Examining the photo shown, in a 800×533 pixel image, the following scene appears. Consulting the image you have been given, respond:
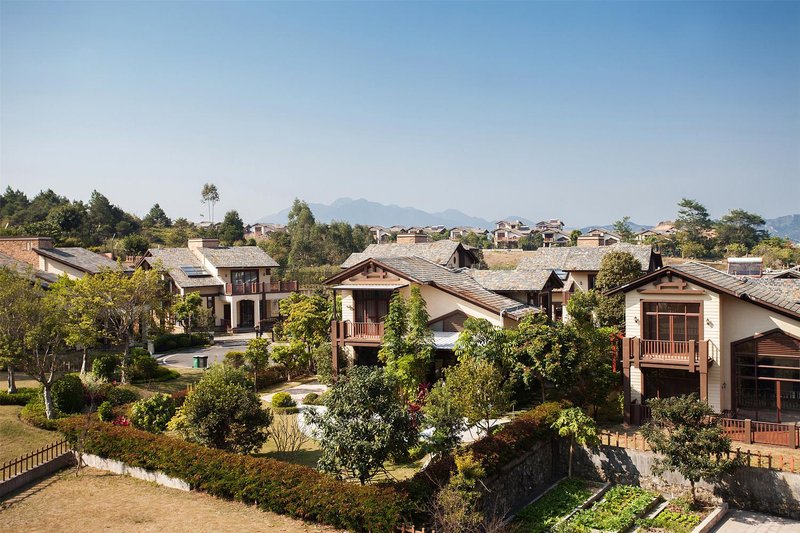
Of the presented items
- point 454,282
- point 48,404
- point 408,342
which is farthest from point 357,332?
point 48,404

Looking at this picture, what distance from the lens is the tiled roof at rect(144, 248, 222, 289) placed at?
52438 millimetres

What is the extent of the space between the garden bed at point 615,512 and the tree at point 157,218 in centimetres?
10809

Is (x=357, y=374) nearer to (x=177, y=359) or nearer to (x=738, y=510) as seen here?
(x=738, y=510)

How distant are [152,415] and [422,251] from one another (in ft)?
92.8

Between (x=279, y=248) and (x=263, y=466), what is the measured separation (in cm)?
Result: 8586

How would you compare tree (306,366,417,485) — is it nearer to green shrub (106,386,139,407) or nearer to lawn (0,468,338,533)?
lawn (0,468,338,533)

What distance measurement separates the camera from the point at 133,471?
2103 centimetres

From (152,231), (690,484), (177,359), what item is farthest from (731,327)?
(152,231)

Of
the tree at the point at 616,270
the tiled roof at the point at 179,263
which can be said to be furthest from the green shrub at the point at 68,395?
→ the tree at the point at 616,270

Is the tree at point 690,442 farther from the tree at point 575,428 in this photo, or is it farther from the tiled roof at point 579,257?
the tiled roof at point 579,257

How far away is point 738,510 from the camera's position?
19812 millimetres

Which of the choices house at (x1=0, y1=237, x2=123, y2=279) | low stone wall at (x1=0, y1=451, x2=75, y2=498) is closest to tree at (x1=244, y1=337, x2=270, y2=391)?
low stone wall at (x1=0, y1=451, x2=75, y2=498)

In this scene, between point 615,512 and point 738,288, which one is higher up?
point 738,288

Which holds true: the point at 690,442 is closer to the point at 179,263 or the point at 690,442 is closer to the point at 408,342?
the point at 408,342
